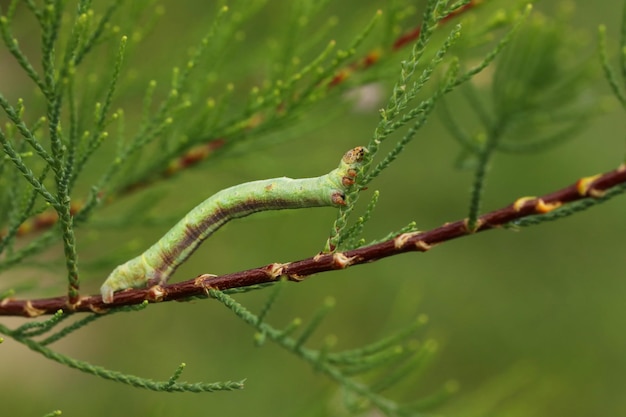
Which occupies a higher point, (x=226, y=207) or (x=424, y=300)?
(x=424, y=300)

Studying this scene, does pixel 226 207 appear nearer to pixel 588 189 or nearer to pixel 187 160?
pixel 588 189

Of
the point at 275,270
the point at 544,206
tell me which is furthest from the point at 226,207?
the point at 544,206

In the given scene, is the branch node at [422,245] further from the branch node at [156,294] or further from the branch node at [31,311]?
the branch node at [31,311]

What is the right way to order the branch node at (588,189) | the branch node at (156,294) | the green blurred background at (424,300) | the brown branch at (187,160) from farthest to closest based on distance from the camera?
the green blurred background at (424,300)
the brown branch at (187,160)
the branch node at (156,294)
the branch node at (588,189)

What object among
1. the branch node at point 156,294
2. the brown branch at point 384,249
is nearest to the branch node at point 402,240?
the brown branch at point 384,249

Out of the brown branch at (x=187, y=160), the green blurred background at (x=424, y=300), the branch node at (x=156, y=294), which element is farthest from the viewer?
the green blurred background at (x=424, y=300)

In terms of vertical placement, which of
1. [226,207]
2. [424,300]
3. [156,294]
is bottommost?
[156,294]

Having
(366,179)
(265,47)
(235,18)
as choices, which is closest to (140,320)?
(265,47)
